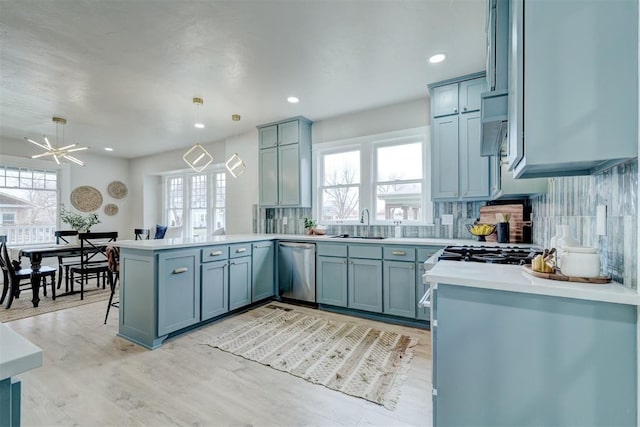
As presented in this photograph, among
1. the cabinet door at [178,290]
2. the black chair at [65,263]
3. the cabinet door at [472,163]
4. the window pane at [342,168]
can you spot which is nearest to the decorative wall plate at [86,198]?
the black chair at [65,263]

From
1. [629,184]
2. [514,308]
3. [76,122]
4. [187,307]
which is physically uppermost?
[76,122]

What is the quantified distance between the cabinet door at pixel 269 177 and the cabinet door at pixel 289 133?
0.21 m

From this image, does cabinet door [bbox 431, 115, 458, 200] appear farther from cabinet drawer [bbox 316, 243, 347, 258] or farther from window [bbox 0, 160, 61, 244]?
window [bbox 0, 160, 61, 244]

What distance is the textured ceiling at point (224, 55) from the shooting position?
210cm

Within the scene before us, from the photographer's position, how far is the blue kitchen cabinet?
100 cm

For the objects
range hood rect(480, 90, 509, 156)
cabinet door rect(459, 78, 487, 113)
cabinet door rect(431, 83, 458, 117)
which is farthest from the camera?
cabinet door rect(431, 83, 458, 117)

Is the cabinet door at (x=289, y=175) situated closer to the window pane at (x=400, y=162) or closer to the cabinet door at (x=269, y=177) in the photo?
the cabinet door at (x=269, y=177)

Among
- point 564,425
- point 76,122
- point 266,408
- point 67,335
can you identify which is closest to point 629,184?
point 564,425

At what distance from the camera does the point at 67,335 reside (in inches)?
115

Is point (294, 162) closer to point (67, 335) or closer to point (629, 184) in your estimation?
point (67, 335)

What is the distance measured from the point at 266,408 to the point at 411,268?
191cm

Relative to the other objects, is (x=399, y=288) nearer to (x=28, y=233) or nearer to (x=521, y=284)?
(x=521, y=284)

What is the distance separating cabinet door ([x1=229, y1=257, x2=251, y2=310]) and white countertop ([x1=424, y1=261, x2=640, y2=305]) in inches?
99.9

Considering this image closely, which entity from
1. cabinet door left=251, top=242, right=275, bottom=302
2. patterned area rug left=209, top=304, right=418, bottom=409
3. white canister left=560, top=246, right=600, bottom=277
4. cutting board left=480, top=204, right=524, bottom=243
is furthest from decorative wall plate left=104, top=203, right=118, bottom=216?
white canister left=560, top=246, right=600, bottom=277
